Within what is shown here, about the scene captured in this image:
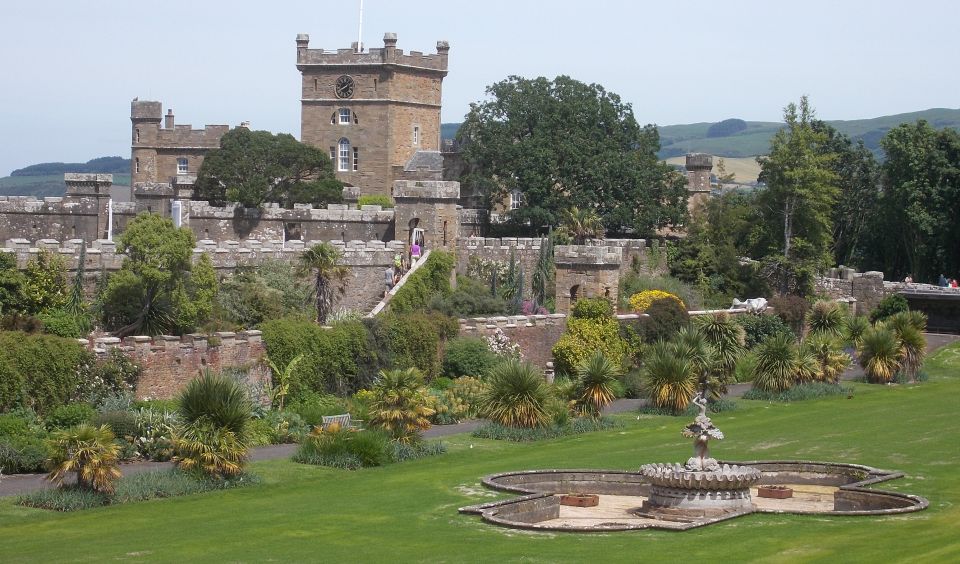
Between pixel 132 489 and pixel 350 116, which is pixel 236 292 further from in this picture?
pixel 350 116

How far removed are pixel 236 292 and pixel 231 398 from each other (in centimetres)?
1850

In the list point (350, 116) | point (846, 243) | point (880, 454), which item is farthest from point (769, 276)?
point (880, 454)

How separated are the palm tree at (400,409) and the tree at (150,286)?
38.1 ft

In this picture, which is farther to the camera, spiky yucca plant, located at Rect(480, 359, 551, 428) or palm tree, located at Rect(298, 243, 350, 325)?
palm tree, located at Rect(298, 243, 350, 325)

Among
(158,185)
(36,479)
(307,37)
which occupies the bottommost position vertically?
(36,479)

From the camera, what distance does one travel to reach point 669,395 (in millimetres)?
41375

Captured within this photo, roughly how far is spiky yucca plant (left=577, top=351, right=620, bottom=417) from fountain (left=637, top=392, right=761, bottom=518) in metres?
12.4

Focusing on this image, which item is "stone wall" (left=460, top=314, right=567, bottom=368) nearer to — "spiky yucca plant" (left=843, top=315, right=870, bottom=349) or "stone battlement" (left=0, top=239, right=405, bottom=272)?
"stone battlement" (left=0, top=239, right=405, bottom=272)

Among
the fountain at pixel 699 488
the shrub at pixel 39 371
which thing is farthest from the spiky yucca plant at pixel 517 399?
the fountain at pixel 699 488

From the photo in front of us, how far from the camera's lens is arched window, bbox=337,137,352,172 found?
77750 mm

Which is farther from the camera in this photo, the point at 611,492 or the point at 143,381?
the point at 143,381

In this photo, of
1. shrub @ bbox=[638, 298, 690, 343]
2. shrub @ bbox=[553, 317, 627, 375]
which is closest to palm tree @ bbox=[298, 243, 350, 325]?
shrub @ bbox=[553, 317, 627, 375]

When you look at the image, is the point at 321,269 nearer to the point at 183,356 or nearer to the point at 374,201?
the point at 183,356

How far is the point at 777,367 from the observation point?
4541cm
